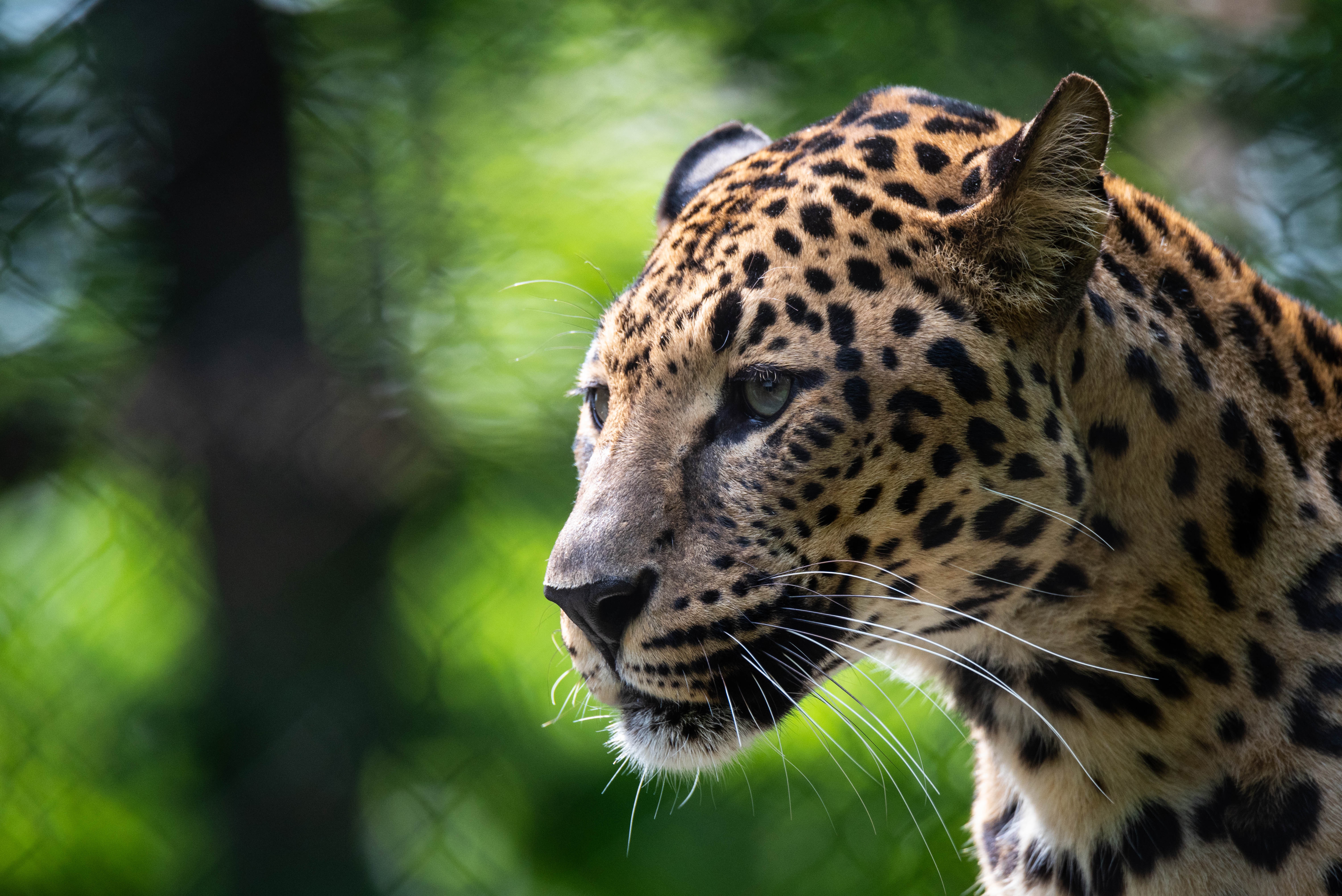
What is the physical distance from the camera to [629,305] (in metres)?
1.91

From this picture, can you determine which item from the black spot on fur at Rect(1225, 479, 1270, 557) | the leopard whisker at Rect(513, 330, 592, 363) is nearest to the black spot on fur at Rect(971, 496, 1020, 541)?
the black spot on fur at Rect(1225, 479, 1270, 557)

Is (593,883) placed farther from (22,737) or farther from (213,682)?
(22,737)

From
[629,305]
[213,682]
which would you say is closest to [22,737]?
[213,682]

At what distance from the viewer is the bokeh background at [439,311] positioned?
3.91 meters

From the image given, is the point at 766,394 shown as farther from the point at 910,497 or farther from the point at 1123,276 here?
the point at 1123,276

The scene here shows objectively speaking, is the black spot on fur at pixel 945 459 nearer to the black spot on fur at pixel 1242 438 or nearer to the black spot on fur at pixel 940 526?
the black spot on fur at pixel 940 526

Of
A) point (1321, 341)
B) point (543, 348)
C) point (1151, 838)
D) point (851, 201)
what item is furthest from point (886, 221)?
point (543, 348)

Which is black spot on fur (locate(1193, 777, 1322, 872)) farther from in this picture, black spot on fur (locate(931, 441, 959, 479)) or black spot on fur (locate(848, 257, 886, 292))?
black spot on fur (locate(848, 257, 886, 292))

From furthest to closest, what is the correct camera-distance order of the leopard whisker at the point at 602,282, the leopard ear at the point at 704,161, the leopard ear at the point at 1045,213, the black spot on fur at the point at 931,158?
1. the leopard ear at the point at 704,161
2. the leopard whisker at the point at 602,282
3. the black spot on fur at the point at 931,158
4. the leopard ear at the point at 1045,213

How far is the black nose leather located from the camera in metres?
1.64

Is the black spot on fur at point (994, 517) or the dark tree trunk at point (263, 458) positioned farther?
the dark tree trunk at point (263, 458)

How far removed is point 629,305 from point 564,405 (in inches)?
80.9

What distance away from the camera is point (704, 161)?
2.40 m

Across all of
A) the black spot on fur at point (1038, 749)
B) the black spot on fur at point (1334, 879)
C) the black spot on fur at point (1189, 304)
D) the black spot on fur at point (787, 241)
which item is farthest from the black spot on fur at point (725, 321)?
the black spot on fur at point (1334, 879)
